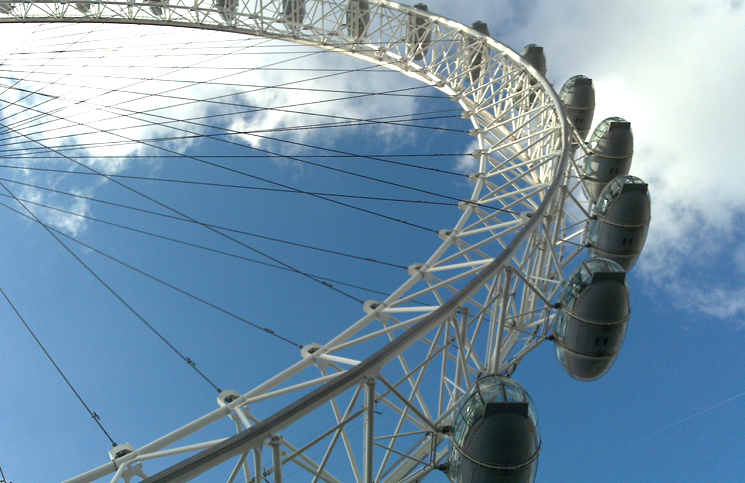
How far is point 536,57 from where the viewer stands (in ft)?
93.8

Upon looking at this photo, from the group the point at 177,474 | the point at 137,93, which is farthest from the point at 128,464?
the point at 137,93

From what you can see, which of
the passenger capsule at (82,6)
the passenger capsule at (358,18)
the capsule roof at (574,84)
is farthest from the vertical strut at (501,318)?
the passenger capsule at (82,6)

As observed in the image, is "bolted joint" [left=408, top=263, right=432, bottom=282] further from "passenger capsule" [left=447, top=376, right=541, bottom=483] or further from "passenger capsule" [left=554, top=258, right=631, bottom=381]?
"passenger capsule" [left=447, top=376, right=541, bottom=483]

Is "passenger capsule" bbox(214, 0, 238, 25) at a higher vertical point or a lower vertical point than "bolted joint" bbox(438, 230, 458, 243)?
higher

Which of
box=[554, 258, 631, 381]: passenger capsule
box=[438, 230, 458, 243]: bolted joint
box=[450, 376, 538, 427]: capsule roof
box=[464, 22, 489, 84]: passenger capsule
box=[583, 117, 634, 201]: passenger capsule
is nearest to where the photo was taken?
box=[450, 376, 538, 427]: capsule roof

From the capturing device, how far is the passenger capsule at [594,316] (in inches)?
551

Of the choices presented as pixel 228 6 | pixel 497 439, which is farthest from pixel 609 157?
pixel 228 6

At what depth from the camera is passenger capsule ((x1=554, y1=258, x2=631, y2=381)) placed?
1401 centimetres

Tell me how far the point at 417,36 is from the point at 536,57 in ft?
19.5

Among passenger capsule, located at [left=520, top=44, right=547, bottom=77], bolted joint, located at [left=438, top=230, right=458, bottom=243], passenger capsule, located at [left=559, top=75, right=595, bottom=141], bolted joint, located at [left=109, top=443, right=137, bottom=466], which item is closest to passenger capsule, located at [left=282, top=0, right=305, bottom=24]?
passenger capsule, located at [left=520, top=44, right=547, bottom=77]

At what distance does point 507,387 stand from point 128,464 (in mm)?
7208

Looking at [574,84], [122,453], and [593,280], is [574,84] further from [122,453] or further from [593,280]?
[122,453]

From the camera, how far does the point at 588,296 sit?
46.3 ft

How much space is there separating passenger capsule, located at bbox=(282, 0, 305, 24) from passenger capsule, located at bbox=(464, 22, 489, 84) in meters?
8.59
